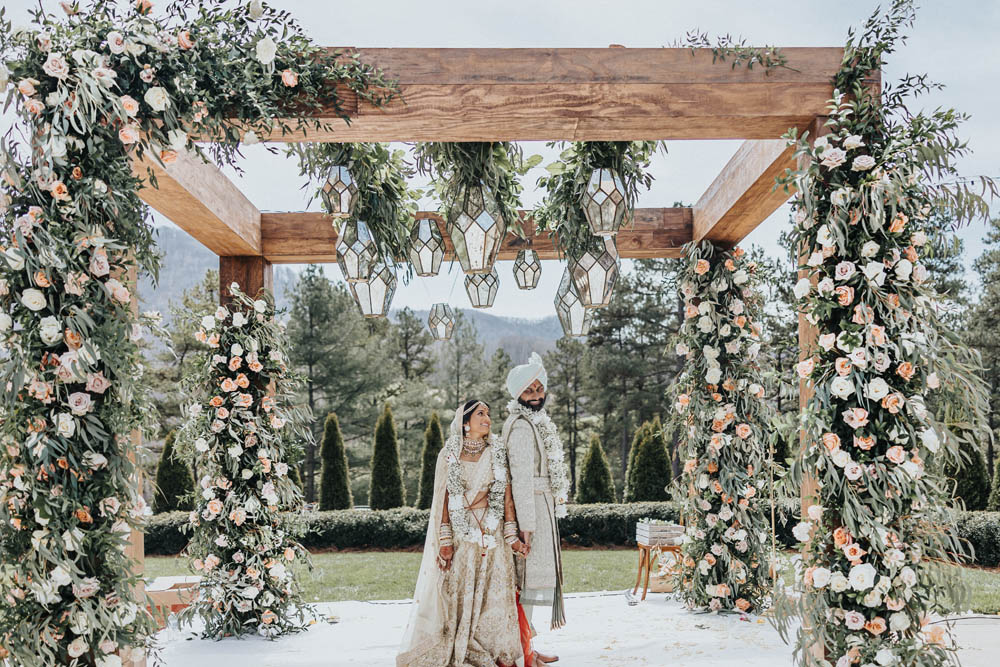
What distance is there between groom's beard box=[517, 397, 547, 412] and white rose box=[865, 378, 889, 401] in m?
2.11

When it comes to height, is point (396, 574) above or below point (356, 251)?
below

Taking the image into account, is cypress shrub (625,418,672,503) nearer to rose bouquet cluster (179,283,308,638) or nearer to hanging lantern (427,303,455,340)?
rose bouquet cluster (179,283,308,638)

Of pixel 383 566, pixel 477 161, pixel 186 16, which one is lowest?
pixel 383 566

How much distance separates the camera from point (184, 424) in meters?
5.82

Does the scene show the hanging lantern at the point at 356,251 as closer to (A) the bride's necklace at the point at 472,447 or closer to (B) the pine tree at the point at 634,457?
(A) the bride's necklace at the point at 472,447

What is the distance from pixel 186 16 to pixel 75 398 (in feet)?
5.42

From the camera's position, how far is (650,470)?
1272cm

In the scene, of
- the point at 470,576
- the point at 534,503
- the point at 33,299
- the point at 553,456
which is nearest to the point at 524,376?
the point at 553,456

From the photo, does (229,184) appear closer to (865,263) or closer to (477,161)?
(477,161)

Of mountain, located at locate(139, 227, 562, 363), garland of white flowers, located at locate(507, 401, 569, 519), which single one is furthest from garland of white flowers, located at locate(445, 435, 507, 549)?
mountain, located at locate(139, 227, 562, 363)

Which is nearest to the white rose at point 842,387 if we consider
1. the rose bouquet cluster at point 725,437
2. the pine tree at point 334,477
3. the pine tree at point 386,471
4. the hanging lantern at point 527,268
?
the hanging lantern at point 527,268

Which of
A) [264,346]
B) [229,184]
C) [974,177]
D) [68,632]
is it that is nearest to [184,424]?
[264,346]

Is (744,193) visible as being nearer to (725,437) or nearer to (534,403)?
(534,403)

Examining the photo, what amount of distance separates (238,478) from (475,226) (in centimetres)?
296
